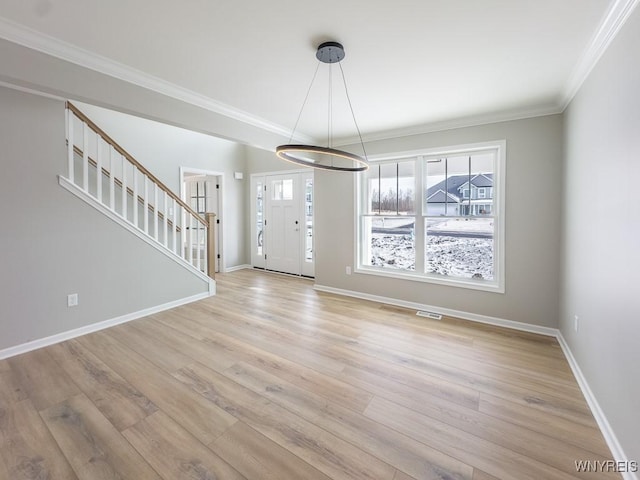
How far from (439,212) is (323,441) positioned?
314cm

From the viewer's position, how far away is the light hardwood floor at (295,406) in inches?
61.1

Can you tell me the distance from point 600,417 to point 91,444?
3116 mm

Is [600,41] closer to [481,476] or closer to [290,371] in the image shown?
[481,476]

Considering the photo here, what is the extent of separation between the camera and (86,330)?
10.5 ft

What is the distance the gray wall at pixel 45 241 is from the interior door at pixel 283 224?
3.13 metres

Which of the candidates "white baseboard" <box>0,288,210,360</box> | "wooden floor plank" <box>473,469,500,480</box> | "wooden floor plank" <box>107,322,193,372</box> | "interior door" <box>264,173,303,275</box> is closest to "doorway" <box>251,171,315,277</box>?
"interior door" <box>264,173,303,275</box>

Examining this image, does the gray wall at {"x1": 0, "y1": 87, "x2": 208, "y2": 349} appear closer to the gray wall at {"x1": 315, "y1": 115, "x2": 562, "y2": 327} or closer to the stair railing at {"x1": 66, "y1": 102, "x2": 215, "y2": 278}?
the stair railing at {"x1": 66, "y1": 102, "x2": 215, "y2": 278}

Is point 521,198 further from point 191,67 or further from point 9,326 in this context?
point 9,326

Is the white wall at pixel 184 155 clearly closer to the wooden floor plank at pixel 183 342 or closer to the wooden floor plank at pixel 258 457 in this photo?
the wooden floor plank at pixel 183 342

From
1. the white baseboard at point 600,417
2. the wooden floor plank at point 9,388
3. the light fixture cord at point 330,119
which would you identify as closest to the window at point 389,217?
the light fixture cord at point 330,119

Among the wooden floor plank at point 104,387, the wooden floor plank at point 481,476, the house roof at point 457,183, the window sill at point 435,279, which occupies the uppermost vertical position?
the house roof at point 457,183

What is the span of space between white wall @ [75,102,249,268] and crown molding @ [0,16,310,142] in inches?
94.5

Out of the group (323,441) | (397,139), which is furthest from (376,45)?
(323,441)

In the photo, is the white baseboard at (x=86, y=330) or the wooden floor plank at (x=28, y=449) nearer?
the wooden floor plank at (x=28, y=449)
